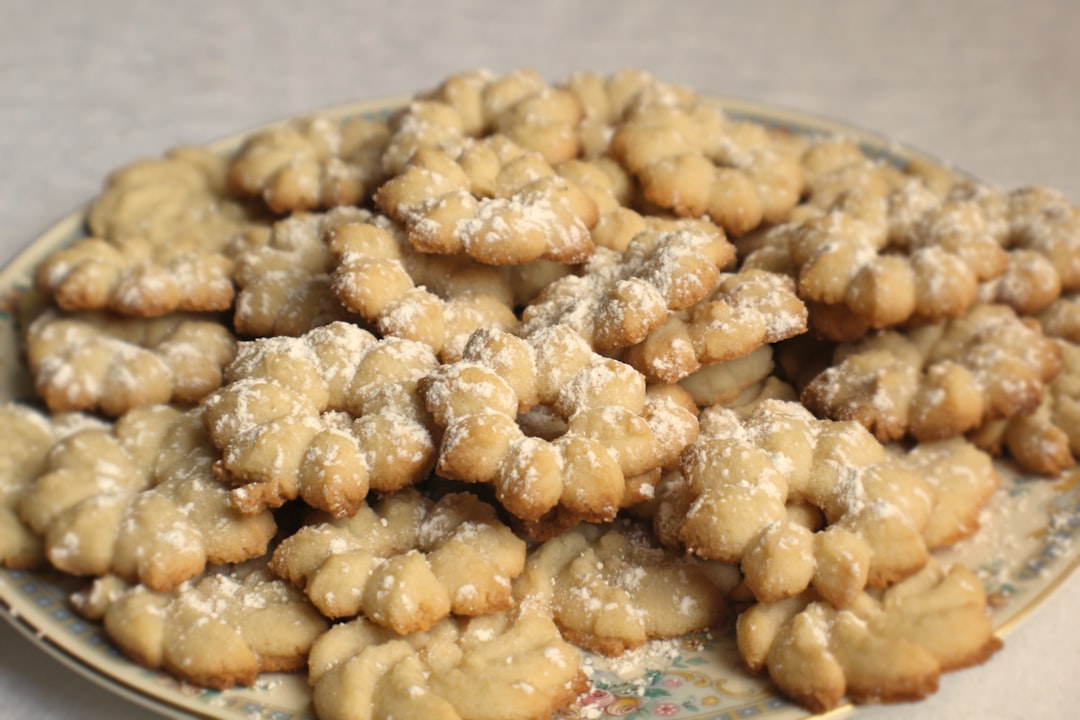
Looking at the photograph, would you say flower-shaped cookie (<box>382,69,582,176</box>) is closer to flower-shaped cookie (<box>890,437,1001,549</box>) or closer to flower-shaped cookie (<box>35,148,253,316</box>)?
flower-shaped cookie (<box>35,148,253,316</box>)

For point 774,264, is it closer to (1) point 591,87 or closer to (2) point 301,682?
(1) point 591,87

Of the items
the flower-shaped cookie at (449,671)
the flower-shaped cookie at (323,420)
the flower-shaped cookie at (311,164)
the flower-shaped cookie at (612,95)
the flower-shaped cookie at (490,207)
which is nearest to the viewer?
the flower-shaped cookie at (449,671)

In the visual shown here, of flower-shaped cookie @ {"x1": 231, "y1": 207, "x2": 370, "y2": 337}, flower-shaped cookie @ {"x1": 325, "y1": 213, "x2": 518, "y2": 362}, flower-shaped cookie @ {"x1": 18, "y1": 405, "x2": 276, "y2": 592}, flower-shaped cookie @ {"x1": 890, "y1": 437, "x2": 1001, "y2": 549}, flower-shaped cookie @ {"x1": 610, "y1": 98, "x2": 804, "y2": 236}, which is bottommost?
flower-shaped cookie @ {"x1": 18, "y1": 405, "x2": 276, "y2": 592}

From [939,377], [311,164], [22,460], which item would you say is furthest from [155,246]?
[939,377]

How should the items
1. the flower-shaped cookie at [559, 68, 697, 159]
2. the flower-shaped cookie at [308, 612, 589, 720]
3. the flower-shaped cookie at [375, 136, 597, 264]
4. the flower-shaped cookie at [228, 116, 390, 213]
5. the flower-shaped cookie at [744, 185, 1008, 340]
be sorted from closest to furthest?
the flower-shaped cookie at [308, 612, 589, 720] < the flower-shaped cookie at [375, 136, 597, 264] < the flower-shaped cookie at [744, 185, 1008, 340] < the flower-shaped cookie at [228, 116, 390, 213] < the flower-shaped cookie at [559, 68, 697, 159]

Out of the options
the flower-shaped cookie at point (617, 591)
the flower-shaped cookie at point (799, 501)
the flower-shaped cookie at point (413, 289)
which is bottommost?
the flower-shaped cookie at point (617, 591)

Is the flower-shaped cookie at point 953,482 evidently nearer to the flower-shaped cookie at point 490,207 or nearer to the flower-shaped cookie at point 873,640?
the flower-shaped cookie at point 873,640

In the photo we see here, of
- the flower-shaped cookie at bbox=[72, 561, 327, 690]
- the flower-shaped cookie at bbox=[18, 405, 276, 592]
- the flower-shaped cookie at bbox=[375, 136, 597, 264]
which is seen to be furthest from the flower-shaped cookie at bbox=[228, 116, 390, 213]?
the flower-shaped cookie at bbox=[72, 561, 327, 690]

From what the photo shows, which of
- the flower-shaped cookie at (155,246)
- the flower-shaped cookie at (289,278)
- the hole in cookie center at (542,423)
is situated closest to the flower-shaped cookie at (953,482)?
the hole in cookie center at (542,423)
